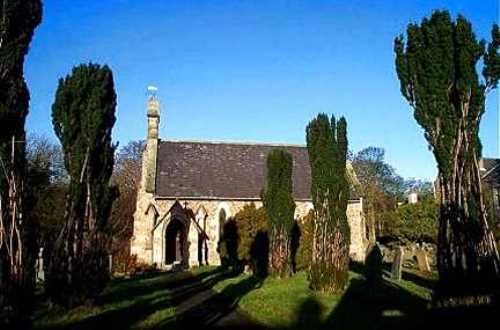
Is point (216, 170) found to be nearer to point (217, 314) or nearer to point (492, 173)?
point (217, 314)

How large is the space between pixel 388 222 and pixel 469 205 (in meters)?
34.5

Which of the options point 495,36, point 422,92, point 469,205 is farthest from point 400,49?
point 469,205

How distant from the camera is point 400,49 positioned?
11.1 metres

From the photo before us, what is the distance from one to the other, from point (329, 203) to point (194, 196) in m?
17.6

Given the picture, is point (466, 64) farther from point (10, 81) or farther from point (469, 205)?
point (10, 81)

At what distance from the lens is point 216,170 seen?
119ft

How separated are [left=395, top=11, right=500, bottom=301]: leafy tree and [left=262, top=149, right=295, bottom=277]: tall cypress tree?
11.1m

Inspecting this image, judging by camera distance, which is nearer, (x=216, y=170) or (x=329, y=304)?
(x=329, y=304)

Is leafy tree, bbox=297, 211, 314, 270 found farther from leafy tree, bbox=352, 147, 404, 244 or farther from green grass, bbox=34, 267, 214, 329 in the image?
leafy tree, bbox=352, 147, 404, 244

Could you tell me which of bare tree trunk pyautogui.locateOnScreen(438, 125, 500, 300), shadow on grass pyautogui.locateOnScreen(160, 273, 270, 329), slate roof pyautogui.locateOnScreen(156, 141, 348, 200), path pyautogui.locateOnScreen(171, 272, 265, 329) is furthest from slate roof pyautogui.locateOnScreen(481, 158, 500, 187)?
bare tree trunk pyautogui.locateOnScreen(438, 125, 500, 300)

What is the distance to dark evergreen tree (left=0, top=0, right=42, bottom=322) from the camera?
10742 millimetres

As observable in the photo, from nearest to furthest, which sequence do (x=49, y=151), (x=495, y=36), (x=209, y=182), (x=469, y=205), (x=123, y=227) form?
(x=469, y=205)
(x=495, y=36)
(x=209, y=182)
(x=123, y=227)
(x=49, y=151)

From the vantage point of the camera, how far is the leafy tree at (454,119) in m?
9.63

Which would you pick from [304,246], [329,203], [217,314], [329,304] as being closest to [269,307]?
[217,314]
